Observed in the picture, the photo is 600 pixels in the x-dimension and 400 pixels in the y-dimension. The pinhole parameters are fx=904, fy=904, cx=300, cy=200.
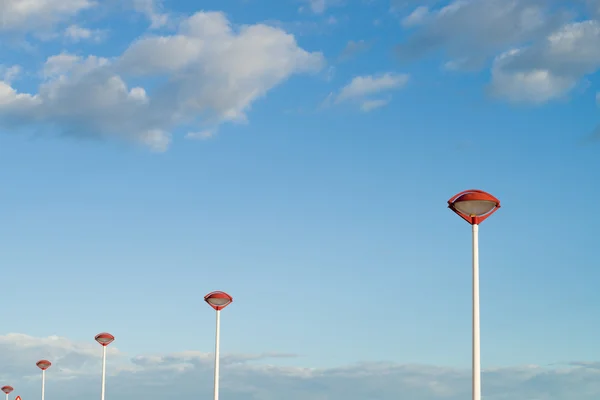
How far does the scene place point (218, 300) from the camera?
35.0 metres

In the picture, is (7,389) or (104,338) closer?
(104,338)

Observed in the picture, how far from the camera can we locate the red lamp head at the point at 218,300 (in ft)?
115

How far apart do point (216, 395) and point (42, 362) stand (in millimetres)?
25948

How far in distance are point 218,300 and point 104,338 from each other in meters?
12.9

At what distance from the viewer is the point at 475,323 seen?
1955 centimetres

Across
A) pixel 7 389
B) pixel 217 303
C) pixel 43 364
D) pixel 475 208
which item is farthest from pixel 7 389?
pixel 475 208

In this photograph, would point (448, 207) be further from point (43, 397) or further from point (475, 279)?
point (43, 397)

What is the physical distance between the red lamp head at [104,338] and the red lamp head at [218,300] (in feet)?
40.8

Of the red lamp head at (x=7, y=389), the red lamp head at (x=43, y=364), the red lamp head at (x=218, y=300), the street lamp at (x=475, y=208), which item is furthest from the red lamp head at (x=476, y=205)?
the red lamp head at (x=7, y=389)

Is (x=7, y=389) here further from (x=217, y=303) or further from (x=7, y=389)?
(x=217, y=303)

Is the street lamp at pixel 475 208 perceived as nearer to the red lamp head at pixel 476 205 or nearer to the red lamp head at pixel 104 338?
the red lamp head at pixel 476 205

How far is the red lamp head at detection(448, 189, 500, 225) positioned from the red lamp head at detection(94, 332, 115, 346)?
29.2 meters

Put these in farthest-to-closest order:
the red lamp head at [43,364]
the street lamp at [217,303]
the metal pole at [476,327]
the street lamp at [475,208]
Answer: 1. the red lamp head at [43,364]
2. the street lamp at [217,303]
3. the street lamp at [475,208]
4. the metal pole at [476,327]

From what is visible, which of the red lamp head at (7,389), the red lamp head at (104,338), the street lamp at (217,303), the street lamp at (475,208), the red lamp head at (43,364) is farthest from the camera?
the red lamp head at (7,389)
